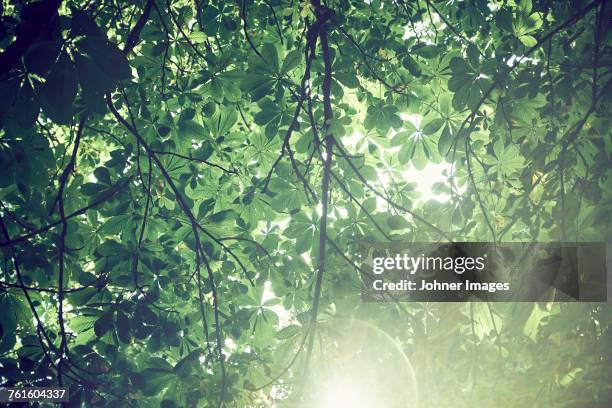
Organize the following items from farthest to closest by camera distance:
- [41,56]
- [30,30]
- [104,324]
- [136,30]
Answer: [136,30]
[104,324]
[30,30]
[41,56]

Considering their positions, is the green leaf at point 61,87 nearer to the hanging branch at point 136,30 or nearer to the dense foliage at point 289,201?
the dense foliage at point 289,201

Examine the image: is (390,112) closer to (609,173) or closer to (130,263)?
(609,173)

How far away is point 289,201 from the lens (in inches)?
92.0

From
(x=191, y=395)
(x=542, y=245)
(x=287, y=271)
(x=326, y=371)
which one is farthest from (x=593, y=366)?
(x=191, y=395)

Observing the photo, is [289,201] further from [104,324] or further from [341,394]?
[341,394]

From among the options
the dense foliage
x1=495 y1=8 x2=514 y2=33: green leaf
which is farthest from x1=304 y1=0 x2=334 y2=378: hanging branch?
x1=495 y1=8 x2=514 y2=33: green leaf

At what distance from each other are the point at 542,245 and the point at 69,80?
226 cm

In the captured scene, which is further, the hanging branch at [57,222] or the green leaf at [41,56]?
the hanging branch at [57,222]

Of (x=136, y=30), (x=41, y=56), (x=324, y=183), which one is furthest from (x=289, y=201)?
(x=41, y=56)

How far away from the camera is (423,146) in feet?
8.52

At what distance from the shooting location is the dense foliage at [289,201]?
2104mm

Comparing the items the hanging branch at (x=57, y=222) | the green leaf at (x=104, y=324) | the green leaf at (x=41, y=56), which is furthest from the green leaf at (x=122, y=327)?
the green leaf at (x=41, y=56)

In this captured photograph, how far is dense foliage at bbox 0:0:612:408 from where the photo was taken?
2104 millimetres

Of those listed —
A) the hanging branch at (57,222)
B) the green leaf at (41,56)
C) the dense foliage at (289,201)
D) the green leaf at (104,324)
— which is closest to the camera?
the green leaf at (41,56)
